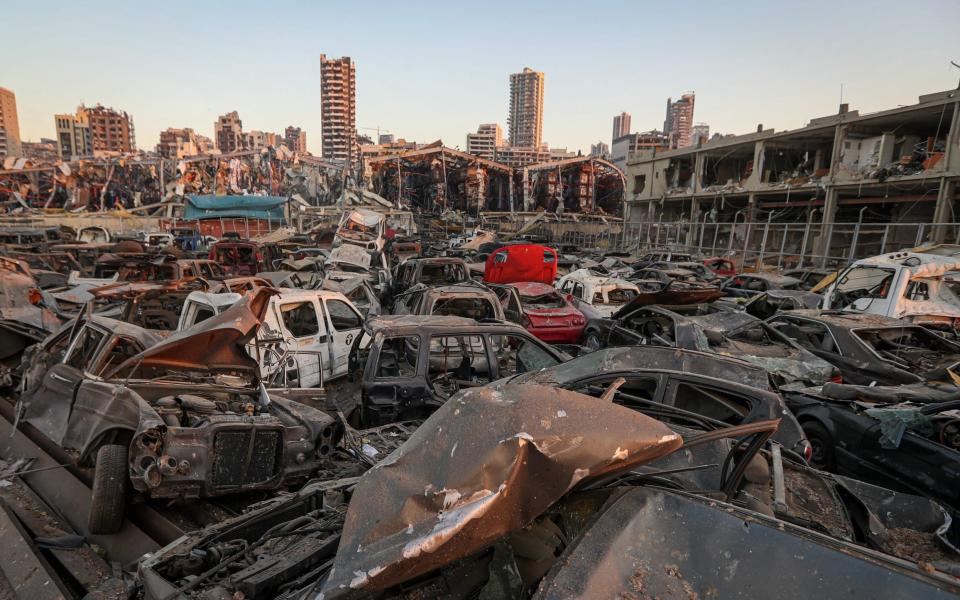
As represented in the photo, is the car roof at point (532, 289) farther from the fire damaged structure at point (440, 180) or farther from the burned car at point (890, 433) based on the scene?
the fire damaged structure at point (440, 180)

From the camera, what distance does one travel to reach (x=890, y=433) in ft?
14.2

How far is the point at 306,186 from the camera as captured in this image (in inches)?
1790

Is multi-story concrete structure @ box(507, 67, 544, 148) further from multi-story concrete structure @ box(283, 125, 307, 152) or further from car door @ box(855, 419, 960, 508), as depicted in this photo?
car door @ box(855, 419, 960, 508)

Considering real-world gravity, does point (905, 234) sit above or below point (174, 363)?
above

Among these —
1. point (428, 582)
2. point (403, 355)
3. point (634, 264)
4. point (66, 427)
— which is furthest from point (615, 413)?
point (634, 264)

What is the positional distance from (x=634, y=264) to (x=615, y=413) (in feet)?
56.8

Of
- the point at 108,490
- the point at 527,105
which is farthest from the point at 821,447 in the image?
the point at 527,105

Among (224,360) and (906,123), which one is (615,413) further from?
(906,123)

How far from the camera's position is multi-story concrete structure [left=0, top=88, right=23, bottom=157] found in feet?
394

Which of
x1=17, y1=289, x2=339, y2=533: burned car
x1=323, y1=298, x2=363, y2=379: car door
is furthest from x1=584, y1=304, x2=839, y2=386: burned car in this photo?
x1=17, y1=289, x2=339, y2=533: burned car

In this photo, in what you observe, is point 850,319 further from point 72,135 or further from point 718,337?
point 72,135

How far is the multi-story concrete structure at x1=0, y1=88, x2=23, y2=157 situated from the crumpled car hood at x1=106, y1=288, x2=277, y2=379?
16022 cm

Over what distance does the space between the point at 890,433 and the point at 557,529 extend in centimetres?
418

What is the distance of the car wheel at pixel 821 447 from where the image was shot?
4.85 metres
